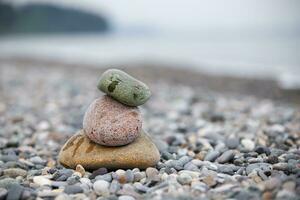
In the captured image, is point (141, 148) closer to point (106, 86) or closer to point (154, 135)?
point (106, 86)

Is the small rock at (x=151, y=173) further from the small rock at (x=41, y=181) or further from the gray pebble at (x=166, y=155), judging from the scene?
the small rock at (x=41, y=181)

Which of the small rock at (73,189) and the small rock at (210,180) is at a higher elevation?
the small rock at (210,180)

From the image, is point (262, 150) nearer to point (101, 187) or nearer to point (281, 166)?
point (281, 166)

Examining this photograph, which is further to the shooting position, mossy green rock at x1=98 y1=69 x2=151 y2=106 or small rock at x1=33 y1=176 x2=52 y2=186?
mossy green rock at x1=98 y1=69 x2=151 y2=106

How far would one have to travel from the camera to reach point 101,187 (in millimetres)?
4215

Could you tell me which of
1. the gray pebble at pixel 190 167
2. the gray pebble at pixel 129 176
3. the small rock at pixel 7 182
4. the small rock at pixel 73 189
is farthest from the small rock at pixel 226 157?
the small rock at pixel 7 182

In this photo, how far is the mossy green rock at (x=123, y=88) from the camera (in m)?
5.10

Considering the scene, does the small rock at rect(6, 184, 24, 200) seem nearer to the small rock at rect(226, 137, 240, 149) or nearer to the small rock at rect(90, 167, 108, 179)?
the small rock at rect(90, 167, 108, 179)

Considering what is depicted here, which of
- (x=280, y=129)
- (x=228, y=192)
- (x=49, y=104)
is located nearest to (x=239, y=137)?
(x=280, y=129)

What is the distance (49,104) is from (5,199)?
6.37m

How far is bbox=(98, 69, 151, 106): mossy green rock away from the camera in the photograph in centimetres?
510

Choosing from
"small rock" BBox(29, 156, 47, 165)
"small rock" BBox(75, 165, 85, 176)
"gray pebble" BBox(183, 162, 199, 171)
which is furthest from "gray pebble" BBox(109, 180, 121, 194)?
"small rock" BBox(29, 156, 47, 165)

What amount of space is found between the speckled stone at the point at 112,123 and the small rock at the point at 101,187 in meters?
0.78

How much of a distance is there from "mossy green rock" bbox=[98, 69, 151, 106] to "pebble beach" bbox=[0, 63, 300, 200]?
0.82m
